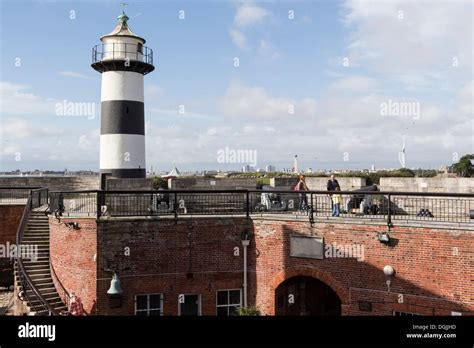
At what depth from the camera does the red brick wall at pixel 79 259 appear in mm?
13102

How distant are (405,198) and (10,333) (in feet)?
48.1

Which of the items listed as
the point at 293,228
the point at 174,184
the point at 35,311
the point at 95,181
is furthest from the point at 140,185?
the point at 293,228

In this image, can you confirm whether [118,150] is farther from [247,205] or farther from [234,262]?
[234,262]

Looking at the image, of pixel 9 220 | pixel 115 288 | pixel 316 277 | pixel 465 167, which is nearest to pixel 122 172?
pixel 9 220

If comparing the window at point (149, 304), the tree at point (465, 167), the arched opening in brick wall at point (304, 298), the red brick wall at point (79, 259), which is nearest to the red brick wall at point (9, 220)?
the red brick wall at point (79, 259)

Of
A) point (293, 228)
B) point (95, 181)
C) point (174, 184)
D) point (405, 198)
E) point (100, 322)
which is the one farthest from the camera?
point (95, 181)

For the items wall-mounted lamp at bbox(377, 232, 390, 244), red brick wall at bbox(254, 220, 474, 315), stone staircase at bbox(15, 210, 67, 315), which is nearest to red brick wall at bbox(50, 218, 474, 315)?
red brick wall at bbox(254, 220, 474, 315)

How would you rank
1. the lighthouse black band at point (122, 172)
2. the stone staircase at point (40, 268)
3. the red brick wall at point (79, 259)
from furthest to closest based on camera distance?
1. the lighthouse black band at point (122, 172)
2. the stone staircase at point (40, 268)
3. the red brick wall at point (79, 259)

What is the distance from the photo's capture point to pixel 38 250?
50.6ft

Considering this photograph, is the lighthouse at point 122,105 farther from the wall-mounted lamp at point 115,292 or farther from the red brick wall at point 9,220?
the wall-mounted lamp at point 115,292

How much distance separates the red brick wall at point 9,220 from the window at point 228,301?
9.67 metres

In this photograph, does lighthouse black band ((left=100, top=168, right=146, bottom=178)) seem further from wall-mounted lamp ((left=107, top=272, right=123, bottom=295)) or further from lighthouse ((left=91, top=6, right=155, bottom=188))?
wall-mounted lamp ((left=107, top=272, right=123, bottom=295))

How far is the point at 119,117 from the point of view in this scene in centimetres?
2250

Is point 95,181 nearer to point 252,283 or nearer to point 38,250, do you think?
point 38,250
